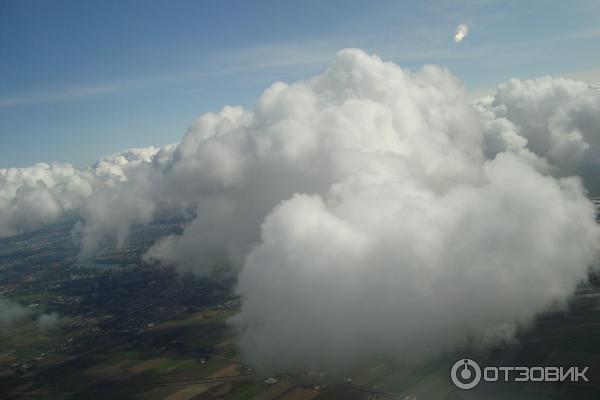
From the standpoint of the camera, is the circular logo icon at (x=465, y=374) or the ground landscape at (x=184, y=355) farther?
the ground landscape at (x=184, y=355)

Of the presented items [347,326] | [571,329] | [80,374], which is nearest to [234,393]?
[347,326]

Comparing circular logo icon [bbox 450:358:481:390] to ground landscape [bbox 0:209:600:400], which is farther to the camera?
ground landscape [bbox 0:209:600:400]

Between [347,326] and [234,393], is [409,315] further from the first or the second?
[234,393]

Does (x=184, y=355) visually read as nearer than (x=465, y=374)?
No

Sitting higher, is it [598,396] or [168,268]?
[168,268]
